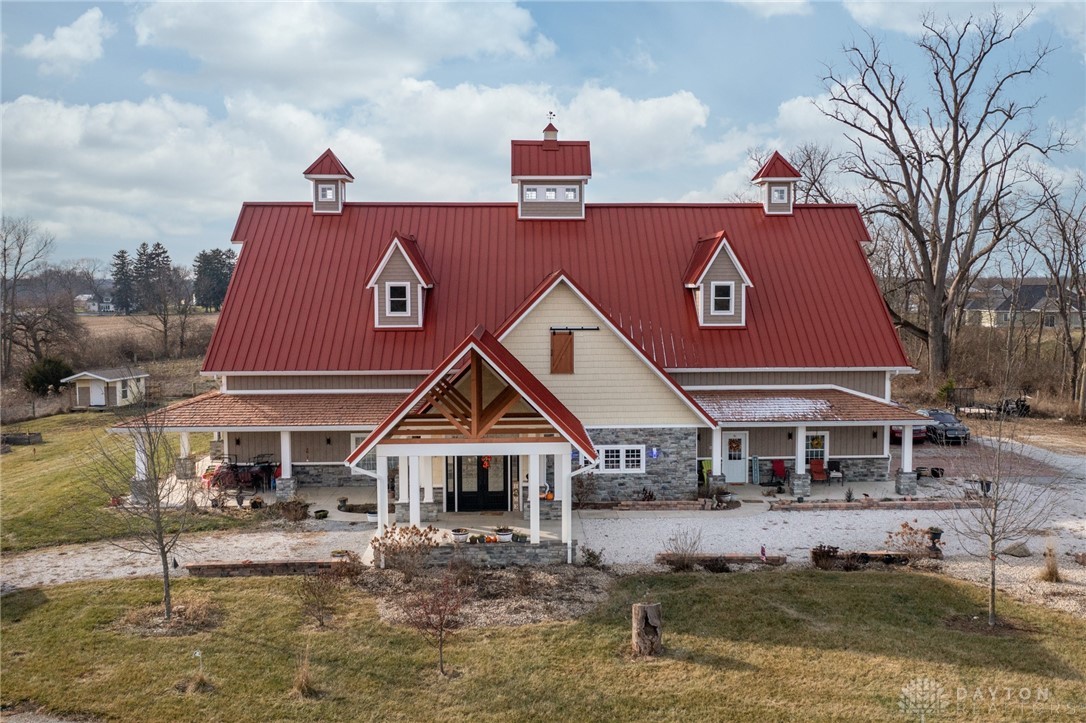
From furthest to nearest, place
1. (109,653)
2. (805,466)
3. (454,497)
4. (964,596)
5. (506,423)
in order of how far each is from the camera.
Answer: (805,466) < (454,497) < (506,423) < (964,596) < (109,653)

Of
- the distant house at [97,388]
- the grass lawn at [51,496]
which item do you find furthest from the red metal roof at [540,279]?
the distant house at [97,388]

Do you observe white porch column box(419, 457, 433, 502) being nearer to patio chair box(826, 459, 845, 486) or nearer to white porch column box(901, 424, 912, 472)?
patio chair box(826, 459, 845, 486)

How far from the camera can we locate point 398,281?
79.1 ft

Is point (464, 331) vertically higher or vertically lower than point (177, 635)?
higher

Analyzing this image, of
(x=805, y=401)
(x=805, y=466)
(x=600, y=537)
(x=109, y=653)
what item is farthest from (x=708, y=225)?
(x=109, y=653)

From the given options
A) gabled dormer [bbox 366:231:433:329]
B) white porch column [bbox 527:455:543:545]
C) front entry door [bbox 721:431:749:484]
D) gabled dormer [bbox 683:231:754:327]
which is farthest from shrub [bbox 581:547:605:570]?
gabled dormer [bbox 366:231:433:329]

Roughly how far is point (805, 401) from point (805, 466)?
2044mm

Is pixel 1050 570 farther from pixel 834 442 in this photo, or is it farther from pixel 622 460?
pixel 622 460

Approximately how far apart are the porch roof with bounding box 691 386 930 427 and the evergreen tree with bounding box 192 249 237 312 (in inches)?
2692

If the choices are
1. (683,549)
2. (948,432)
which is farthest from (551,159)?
(948,432)

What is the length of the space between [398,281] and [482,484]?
806cm

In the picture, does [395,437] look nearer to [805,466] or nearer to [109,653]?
[109,653]

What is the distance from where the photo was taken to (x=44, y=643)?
12.0 m

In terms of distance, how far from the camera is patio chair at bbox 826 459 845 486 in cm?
2314
